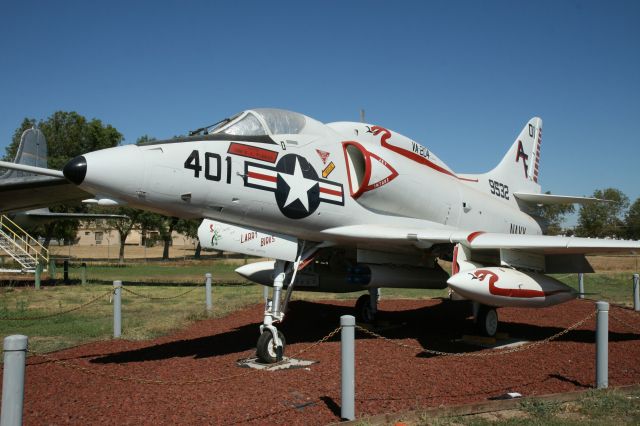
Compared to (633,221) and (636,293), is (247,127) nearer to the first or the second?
(636,293)

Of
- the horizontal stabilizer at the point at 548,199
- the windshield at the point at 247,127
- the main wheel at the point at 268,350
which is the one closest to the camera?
the main wheel at the point at 268,350

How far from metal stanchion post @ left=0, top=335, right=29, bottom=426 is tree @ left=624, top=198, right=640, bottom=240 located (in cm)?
9336

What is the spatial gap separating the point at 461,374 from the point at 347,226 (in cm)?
280

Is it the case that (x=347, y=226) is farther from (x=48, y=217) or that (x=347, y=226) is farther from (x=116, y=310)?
(x=48, y=217)

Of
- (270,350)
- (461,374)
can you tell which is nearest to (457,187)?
(461,374)

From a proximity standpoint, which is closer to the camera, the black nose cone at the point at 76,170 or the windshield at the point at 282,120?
the black nose cone at the point at 76,170

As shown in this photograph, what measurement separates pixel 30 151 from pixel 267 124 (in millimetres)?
18017

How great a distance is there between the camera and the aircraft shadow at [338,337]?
8.34 metres

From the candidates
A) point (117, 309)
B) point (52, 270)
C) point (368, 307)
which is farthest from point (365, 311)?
point (52, 270)

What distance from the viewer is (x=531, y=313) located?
1341cm

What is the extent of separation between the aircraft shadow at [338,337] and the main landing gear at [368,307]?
10.9 inches

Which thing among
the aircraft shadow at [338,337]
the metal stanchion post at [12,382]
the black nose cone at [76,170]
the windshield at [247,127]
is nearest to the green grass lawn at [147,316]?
the aircraft shadow at [338,337]

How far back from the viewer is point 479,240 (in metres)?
8.55

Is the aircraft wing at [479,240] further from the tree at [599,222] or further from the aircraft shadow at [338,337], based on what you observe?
the tree at [599,222]
